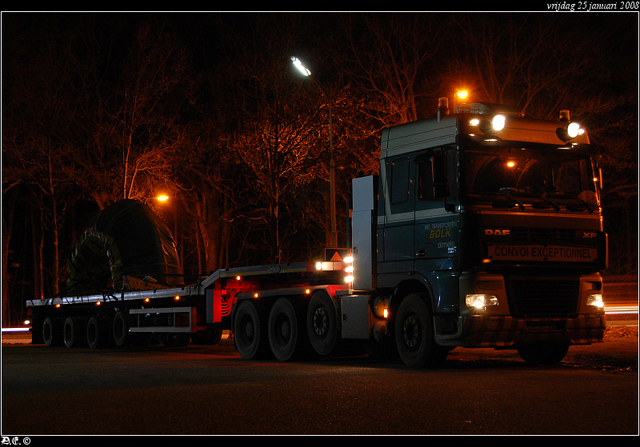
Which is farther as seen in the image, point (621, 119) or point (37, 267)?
point (37, 267)

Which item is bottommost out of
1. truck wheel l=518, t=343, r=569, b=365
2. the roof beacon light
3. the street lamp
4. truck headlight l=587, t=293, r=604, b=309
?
truck wheel l=518, t=343, r=569, b=365

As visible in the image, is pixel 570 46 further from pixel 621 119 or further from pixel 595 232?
pixel 595 232

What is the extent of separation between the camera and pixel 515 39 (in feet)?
102

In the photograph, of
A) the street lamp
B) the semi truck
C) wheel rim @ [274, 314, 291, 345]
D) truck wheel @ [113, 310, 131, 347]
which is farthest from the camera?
the street lamp

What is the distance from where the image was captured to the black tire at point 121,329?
22.9m

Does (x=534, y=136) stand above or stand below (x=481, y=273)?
above

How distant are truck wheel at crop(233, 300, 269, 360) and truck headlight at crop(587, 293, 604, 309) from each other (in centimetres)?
624

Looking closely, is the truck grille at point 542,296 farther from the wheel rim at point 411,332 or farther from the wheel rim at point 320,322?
the wheel rim at point 320,322

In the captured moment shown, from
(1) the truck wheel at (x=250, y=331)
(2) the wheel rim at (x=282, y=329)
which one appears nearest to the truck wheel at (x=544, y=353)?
(2) the wheel rim at (x=282, y=329)

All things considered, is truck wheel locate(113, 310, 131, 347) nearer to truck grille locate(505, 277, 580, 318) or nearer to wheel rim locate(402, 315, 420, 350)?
wheel rim locate(402, 315, 420, 350)

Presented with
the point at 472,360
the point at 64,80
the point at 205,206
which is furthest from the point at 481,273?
the point at 205,206

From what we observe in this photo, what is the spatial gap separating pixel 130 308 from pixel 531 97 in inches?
624

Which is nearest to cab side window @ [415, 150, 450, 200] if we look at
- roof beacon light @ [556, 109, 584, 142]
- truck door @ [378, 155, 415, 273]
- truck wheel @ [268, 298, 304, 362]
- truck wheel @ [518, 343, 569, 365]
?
truck door @ [378, 155, 415, 273]

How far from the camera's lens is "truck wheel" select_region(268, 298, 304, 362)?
53.4 feet
